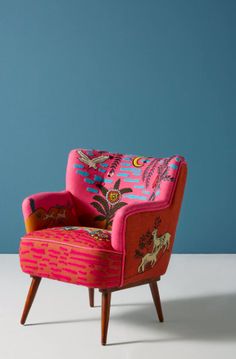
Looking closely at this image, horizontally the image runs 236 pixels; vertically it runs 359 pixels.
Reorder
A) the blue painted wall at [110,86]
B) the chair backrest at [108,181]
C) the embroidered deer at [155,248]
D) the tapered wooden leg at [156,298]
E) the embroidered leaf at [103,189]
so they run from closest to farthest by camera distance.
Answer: the embroidered deer at [155,248] < the tapered wooden leg at [156,298] < the chair backrest at [108,181] < the embroidered leaf at [103,189] < the blue painted wall at [110,86]

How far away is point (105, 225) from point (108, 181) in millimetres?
217

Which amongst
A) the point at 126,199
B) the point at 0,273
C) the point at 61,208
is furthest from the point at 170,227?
the point at 0,273

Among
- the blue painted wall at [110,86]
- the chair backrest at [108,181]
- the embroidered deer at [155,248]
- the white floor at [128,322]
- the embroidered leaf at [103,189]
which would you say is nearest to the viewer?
the white floor at [128,322]

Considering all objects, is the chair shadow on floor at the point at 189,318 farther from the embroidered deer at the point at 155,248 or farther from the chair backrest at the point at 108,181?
the chair backrest at the point at 108,181

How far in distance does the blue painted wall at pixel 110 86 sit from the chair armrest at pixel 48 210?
4.74ft

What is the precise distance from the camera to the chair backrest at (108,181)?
323cm

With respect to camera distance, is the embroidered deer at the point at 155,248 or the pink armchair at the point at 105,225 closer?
the pink armchair at the point at 105,225

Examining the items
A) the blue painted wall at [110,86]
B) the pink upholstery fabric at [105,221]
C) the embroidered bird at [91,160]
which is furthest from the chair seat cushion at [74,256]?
the blue painted wall at [110,86]

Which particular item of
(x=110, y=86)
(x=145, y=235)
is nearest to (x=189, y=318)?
(x=145, y=235)

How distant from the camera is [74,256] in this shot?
Result: 2811 millimetres

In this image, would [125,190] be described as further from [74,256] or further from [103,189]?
[74,256]

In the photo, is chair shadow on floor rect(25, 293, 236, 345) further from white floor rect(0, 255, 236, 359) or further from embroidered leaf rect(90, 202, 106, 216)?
embroidered leaf rect(90, 202, 106, 216)

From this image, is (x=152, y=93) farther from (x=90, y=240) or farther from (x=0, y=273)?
(x=90, y=240)

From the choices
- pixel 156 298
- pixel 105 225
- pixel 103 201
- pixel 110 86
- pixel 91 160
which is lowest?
pixel 156 298
